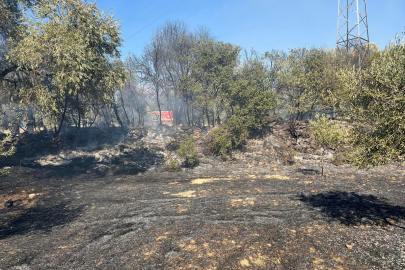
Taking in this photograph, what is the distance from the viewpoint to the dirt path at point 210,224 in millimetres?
7755

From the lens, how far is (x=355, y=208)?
1130 cm

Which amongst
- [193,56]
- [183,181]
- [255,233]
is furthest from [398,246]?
[193,56]

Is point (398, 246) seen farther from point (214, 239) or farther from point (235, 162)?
point (235, 162)

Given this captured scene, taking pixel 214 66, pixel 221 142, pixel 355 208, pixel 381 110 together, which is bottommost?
pixel 355 208

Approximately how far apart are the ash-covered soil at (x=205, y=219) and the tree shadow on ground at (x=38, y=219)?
5 cm

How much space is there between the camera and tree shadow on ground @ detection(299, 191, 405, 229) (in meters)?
9.93

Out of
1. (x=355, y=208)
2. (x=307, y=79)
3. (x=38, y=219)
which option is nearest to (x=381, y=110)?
(x=355, y=208)

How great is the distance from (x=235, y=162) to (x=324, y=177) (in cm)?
841

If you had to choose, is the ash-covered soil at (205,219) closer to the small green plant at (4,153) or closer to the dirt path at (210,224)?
the dirt path at (210,224)

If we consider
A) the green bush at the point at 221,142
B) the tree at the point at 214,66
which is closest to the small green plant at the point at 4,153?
the green bush at the point at 221,142

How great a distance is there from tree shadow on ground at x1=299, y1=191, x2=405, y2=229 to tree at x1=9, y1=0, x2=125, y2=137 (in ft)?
48.3

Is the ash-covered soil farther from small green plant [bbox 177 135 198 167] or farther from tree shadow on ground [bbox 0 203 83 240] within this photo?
small green plant [bbox 177 135 198 167]

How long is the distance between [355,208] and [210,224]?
6.77 meters

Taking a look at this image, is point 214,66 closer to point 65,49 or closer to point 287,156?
point 287,156
